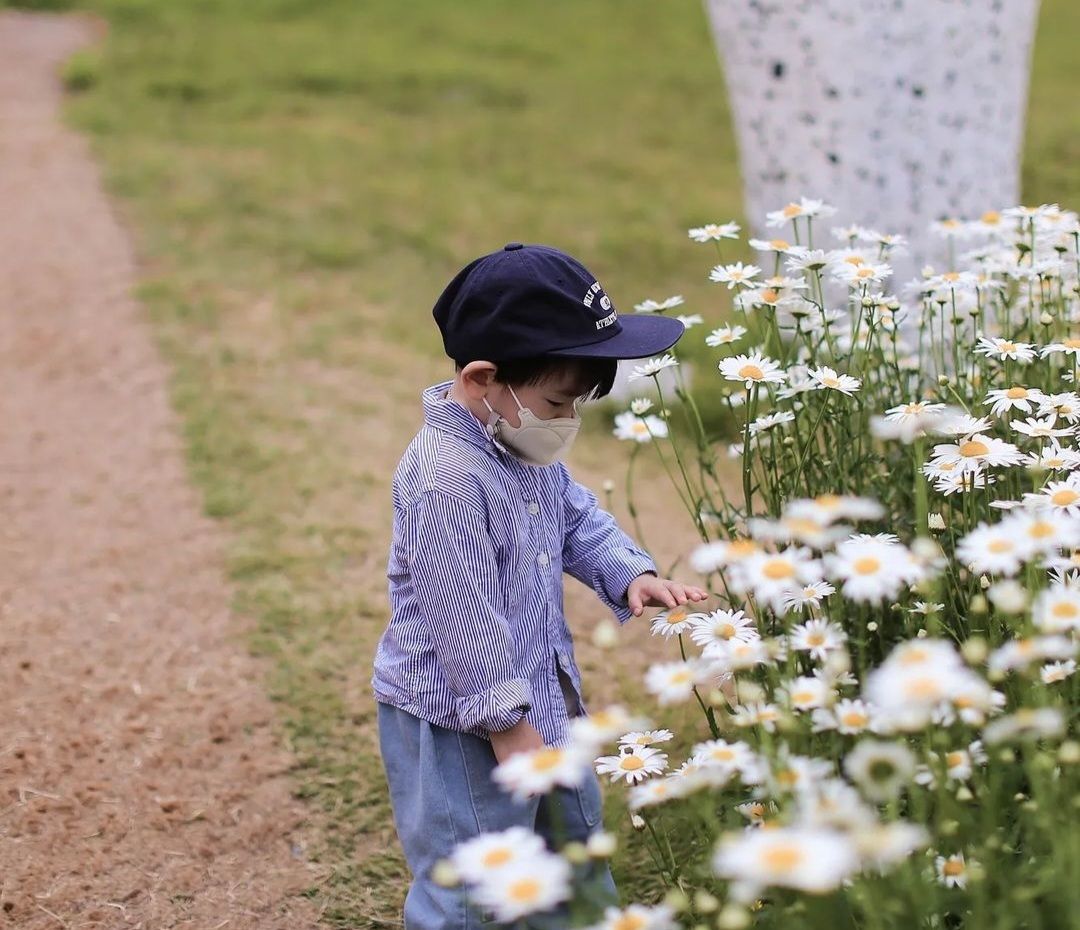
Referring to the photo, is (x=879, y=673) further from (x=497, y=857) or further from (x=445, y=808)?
(x=445, y=808)

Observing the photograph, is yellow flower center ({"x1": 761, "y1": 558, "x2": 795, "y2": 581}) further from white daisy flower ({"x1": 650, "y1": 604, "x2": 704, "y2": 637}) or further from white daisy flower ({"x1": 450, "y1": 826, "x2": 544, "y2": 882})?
white daisy flower ({"x1": 650, "y1": 604, "x2": 704, "y2": 637})

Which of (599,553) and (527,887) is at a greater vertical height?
(527,887)

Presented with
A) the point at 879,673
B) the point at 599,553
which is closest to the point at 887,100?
the point at 599,553

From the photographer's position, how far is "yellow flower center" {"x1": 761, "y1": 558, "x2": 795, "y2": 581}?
1.27 meters

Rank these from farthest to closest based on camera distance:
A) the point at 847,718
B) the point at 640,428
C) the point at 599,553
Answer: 1. the point at 640,428
2. the point at 599,553
3. the point at 847,718

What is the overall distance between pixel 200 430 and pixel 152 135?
13.6ft

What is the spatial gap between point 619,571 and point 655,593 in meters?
0.10

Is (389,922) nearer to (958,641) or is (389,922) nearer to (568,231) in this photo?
(958,641)

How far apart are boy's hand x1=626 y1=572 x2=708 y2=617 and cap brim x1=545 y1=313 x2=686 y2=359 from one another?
38 centimetres

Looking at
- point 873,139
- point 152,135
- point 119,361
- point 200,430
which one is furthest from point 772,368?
point 152,135

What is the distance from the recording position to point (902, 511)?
2465 millimetres

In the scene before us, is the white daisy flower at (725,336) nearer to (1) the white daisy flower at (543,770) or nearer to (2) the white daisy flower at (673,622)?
(2) the white daisy flower at (673,622)

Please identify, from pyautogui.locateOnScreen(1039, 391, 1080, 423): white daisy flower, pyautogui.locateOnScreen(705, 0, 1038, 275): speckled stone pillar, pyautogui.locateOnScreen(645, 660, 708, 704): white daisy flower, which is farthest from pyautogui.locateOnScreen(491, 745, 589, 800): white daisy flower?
pyautogui.locateOnScreen(705, 0, 1038, 275): speckled stone pillar

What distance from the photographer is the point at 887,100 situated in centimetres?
416
